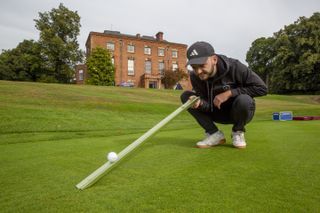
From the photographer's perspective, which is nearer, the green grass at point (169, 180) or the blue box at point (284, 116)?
the green grass at point (169, 180)

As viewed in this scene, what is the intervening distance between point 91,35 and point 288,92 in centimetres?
3564

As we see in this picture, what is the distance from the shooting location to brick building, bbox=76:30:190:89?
46225 millimetres

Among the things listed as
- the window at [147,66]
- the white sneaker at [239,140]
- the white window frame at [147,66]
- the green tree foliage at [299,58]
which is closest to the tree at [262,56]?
the green tree foliage at [299,58]

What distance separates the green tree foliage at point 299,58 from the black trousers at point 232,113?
38136 mm

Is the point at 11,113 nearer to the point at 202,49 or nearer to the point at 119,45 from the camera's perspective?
the point at 202,49

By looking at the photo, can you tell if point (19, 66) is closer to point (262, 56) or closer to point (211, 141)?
point (262, 56)

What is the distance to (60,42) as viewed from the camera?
37156mm

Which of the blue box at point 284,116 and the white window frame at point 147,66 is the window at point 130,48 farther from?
the blue box at point 284,116

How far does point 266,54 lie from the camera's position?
52406 millimetres

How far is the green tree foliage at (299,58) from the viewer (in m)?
36.6

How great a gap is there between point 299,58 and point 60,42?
3579 cm

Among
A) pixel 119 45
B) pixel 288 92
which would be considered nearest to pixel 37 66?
pixel 119 45

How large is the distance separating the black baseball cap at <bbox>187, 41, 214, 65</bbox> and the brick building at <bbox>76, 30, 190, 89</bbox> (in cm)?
4187

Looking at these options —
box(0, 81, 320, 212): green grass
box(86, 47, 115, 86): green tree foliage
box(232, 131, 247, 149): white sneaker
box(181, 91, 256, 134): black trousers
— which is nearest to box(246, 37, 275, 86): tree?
box(86, 47, 115, 86): green tree foliage
